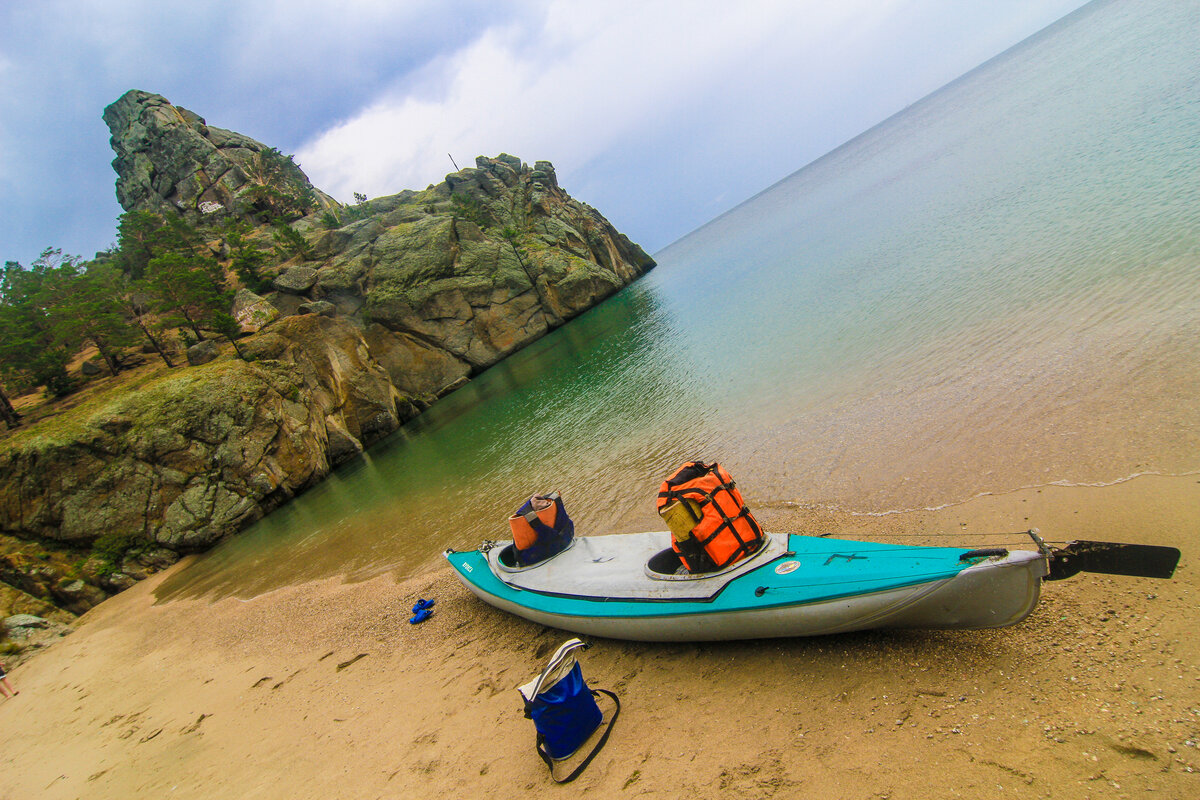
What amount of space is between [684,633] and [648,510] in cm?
402

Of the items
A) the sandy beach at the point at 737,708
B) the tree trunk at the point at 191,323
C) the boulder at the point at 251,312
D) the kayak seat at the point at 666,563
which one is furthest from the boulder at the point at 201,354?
the kayak seat at the point at 666,563

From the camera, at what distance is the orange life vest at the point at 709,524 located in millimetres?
5203

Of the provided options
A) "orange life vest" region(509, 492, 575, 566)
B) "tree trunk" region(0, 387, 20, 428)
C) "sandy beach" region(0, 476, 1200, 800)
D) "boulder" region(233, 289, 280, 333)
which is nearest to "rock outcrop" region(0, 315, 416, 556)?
"tree trunk" region(0, 387, 20, 428)

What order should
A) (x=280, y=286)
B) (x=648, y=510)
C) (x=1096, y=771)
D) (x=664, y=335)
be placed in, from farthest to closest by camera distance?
(x=280, y=286)
(x=664, y=335)
(x=648, y=510)
(x=1096, y=771)

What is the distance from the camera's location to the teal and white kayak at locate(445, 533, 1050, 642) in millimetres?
3898

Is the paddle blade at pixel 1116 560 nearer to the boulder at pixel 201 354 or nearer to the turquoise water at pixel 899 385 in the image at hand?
the turquoise water at pixel 899 385

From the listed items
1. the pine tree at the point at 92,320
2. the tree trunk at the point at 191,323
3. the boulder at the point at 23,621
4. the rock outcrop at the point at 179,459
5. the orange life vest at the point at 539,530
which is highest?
the pine tree at the point at 92,320

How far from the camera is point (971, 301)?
1282 cm

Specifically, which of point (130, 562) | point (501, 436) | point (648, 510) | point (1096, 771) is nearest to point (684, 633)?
point (1096, 771)

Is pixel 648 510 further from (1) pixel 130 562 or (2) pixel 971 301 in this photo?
(1) pixel 130 562

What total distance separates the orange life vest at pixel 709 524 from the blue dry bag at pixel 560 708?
162 centimetres

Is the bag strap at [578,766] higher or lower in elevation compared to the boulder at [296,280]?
lower

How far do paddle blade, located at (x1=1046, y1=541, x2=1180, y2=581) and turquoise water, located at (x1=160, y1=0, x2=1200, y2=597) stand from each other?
2.72m

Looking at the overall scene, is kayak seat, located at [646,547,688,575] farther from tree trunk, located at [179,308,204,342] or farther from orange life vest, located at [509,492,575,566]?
tree trunk, located at [179,308,204,342]
